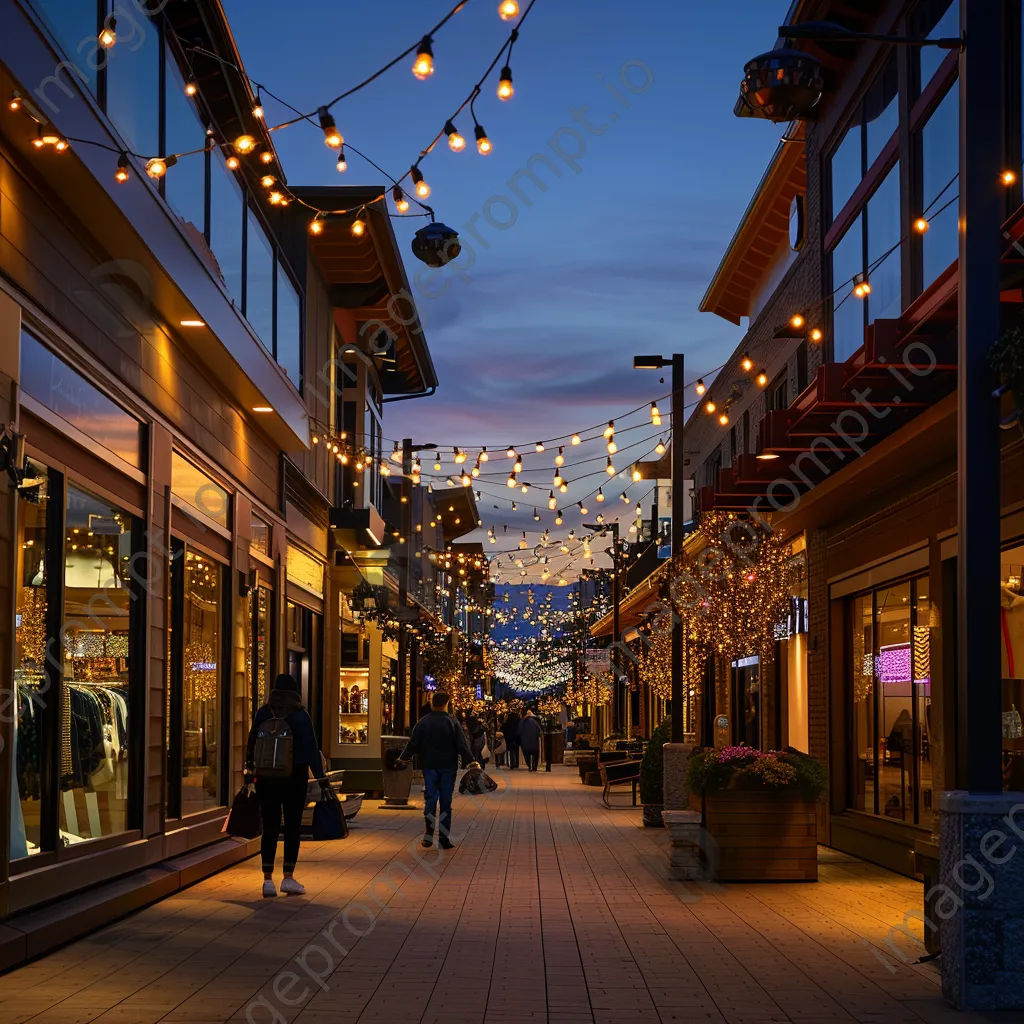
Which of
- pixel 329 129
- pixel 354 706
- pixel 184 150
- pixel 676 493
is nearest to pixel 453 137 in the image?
pixel 329 129

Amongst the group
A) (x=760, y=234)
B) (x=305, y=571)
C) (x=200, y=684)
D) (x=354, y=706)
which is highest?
(x=760, y=234)

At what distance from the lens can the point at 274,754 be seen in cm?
1311

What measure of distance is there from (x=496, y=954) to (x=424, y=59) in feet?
18.6

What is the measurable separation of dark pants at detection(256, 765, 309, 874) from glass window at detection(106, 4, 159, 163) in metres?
5.44

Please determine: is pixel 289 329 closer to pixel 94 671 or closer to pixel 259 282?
pixel 259 282

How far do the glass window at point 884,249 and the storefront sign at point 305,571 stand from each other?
10.3 metres

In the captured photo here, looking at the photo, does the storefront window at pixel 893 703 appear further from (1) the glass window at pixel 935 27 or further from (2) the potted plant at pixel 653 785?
(1) the glass window at pixel 935 27

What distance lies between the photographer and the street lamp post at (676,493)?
22.3 meters

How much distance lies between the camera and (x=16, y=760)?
979cm

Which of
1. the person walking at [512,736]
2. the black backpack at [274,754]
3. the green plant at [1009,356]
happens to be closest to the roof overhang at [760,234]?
the black backpack at [274,754]

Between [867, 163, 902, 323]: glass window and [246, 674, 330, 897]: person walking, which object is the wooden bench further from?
[246, 674, 330, 897]: person walking

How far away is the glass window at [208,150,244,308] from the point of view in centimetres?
1598

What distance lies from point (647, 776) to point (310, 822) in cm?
558

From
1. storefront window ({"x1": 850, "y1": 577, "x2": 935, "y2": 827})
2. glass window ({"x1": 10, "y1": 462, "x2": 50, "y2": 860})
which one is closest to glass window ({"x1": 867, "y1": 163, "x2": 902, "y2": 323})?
storefront window ({"x1": 850, "y1": 577, "x2": 935, "y2": 827})
